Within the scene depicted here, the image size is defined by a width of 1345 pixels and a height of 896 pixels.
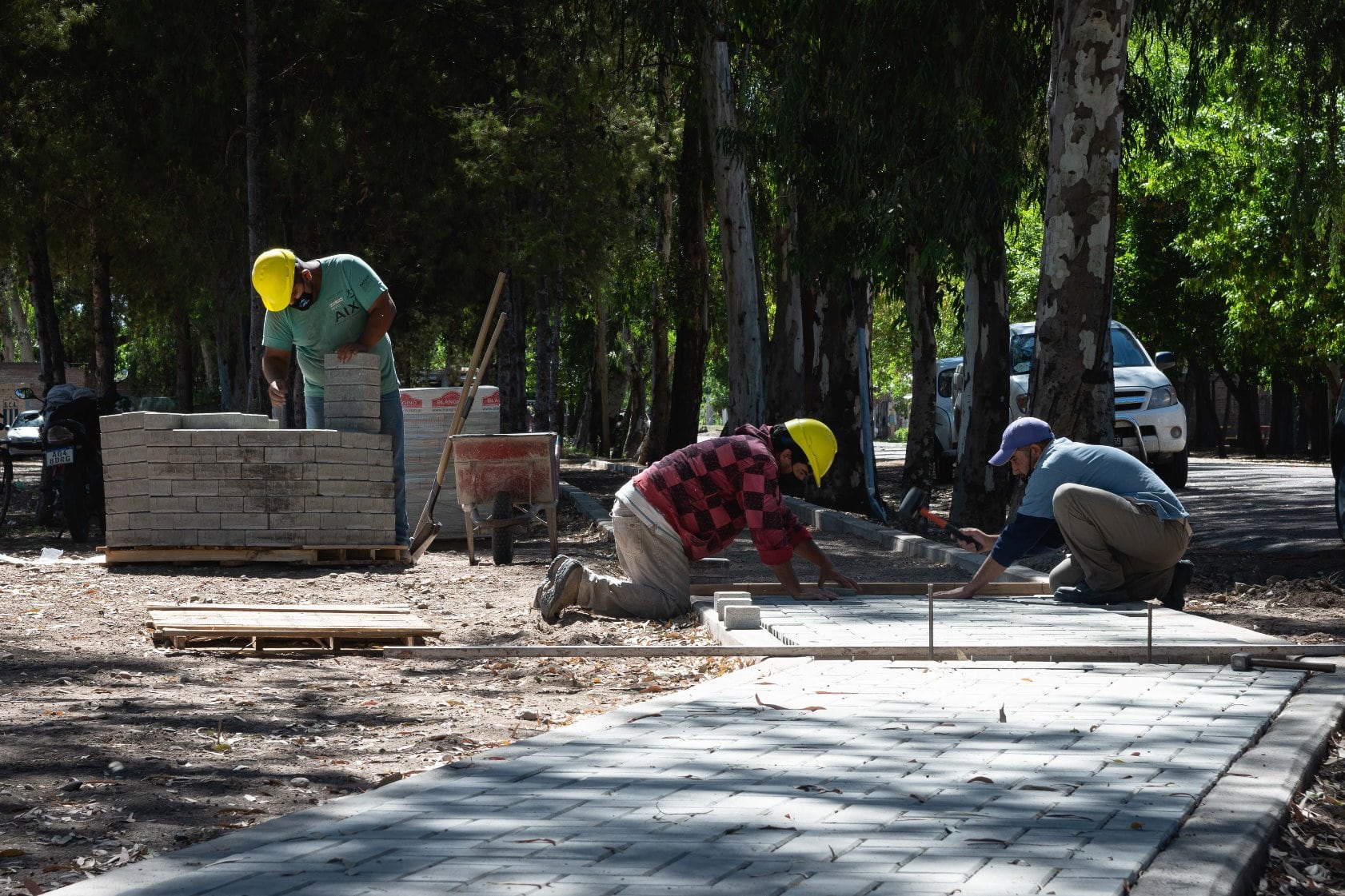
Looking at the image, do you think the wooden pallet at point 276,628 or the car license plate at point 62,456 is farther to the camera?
the car license plate at point 62,456

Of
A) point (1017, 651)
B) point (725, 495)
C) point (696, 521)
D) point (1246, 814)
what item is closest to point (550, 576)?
point (696, 521)

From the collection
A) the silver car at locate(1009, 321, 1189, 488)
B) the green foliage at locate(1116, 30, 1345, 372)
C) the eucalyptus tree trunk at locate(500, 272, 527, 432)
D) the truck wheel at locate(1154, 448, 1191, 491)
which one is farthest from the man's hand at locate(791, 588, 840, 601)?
the green foliage at locate(1116, 30, 1345, 372)

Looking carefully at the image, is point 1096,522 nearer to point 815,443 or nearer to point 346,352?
point 815,443

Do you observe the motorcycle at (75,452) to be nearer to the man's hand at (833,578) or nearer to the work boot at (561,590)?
the work boot at (561,590)

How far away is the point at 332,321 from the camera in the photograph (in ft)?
39.7

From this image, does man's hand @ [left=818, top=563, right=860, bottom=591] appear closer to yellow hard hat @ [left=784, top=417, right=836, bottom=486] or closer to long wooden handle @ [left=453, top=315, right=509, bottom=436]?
yellow hard hat @ [left=784, top=417, right=836, bottom=486]

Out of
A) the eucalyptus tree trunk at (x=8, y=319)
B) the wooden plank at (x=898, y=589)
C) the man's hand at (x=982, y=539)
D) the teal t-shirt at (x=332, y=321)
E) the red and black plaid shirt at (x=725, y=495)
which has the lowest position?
the wooden plank at (x=898, y=589)

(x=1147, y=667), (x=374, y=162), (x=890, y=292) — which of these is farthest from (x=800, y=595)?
(x=374, y=162)

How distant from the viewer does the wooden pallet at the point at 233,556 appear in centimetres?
1145

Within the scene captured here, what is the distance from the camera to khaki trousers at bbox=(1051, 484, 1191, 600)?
8312 millimetres

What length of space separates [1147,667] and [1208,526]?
9.91 metres

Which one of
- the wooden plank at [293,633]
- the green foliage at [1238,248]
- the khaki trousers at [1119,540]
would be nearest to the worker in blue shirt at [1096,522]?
the khaki trousers at [1119,540]

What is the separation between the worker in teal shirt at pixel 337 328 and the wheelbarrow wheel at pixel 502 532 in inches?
29.0

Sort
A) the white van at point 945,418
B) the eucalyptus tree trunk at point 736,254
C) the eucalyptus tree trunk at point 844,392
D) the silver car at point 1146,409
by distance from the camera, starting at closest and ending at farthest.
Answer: the eucalyptus tree trunk at point 844,392, the silver car at point 1146,409, the eucalyptus tree trunk at point 736,254, the white van at point 945,418
